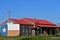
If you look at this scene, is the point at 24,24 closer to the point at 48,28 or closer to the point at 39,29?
the point at 39,29

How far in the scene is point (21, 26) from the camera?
52.5 m

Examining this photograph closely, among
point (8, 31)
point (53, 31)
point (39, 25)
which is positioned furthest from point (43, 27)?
point (8, 31)

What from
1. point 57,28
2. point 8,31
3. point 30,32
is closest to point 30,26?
point 30,32

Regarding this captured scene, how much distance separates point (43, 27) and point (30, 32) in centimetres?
432

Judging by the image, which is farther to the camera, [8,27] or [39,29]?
[39,29]

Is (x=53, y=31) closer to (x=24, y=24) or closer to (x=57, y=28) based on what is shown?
(x=57, y=28)

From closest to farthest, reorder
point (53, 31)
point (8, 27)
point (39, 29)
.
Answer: point (8, 27)
point (39, 29)
point (53, 31)

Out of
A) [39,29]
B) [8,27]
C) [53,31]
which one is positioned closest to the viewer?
[8,27]

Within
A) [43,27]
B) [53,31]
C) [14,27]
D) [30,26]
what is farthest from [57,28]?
[14,27]

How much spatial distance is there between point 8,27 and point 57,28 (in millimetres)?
16293

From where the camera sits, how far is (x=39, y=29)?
55094mm

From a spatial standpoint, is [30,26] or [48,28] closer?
[30,26]

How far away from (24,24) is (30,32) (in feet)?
8.29

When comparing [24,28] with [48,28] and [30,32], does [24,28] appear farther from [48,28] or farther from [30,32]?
[48,28]
